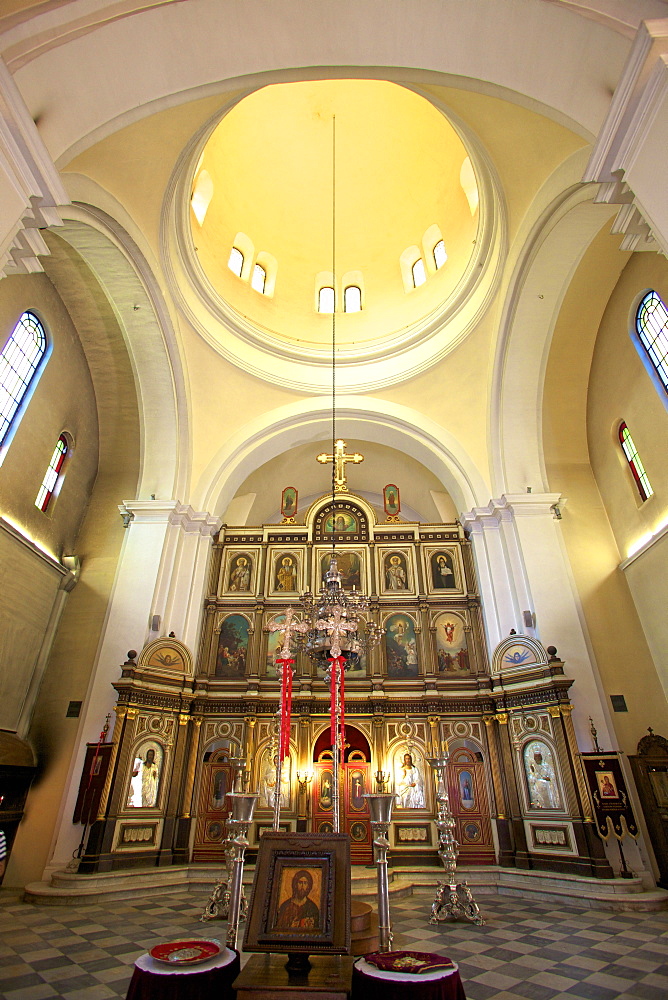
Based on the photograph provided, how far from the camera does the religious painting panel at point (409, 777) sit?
391 inches

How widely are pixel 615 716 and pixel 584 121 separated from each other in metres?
9.05

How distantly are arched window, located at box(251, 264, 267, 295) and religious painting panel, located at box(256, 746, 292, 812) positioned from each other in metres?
11.5

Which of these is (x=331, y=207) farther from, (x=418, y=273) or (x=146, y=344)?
(x=146, y=344)

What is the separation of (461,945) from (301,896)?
300cm

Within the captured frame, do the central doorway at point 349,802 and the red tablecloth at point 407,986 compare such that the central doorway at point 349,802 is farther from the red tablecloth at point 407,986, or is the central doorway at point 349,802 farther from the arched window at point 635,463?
the arched window at point 635,463

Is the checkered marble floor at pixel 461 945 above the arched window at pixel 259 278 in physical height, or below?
below

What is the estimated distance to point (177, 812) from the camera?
31.3 ft

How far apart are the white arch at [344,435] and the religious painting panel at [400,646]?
2984mm

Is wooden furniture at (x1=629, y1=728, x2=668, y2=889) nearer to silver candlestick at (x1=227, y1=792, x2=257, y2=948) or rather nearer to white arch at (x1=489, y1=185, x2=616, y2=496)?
white arch at (x1=489, y1=185, x2=616, y2=496)

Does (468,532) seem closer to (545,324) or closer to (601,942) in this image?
(545,324)

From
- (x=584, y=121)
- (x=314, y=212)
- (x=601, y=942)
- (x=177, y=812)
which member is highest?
(x=314, y=212)

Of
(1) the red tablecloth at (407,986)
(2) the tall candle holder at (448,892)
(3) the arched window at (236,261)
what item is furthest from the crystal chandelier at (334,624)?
(3) the arched window at (236,261)

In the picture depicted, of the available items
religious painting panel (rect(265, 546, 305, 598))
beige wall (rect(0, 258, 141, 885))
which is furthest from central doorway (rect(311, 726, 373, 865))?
beige wall (rect(0, 258, 141, 885))

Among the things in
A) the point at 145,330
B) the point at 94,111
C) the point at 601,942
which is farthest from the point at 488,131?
the point at 601,942
